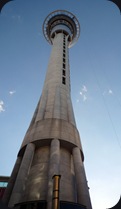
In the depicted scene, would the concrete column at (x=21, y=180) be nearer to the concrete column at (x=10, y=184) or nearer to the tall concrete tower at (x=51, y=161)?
the tall concrete tower at (x=51, y=161)

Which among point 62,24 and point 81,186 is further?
point 62,24

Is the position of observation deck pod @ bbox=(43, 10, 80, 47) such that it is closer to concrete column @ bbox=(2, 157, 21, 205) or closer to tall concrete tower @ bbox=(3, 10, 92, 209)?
tall concrete tower @ bbox=(3, 10, 92, 209)

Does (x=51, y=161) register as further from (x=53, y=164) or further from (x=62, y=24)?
(x=62, y=24)

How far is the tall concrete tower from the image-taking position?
15.6 metres

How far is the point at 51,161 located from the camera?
18219mm

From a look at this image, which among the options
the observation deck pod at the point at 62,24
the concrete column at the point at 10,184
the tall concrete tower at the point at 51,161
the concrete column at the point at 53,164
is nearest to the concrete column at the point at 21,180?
the tall concrete tower at the point at 51,161

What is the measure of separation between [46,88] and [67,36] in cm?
2668

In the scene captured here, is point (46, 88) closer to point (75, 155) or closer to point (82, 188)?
point (75, 155)

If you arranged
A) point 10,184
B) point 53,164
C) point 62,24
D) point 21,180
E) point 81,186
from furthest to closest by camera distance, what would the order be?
point 62,24 → point 10,184 → point 53,164 → point 81,186 → point 21,180

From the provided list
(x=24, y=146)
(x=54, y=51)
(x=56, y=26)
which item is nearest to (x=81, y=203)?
(x=24, y=146)

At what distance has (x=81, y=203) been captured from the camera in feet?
52.7

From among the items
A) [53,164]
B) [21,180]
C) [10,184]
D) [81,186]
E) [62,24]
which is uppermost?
[62,24]

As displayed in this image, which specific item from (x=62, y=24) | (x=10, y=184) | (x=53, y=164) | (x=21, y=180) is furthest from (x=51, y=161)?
(x=62, y=24)

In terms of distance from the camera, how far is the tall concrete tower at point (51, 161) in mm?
15641
